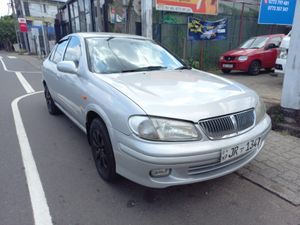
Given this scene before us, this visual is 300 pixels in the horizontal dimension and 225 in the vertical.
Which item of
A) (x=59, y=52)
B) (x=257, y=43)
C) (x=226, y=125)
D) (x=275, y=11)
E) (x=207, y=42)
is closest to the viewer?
(x=226, y=125)

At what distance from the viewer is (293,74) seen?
4012mm

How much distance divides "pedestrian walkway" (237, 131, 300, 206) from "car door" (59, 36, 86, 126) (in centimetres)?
216

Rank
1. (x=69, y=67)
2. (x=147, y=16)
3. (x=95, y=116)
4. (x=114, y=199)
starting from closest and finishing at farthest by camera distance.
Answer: (x=114, y=199) → (x=95, y=116) → (x=69, y=67) → (x=147, y=16)

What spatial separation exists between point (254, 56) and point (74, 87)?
831cm

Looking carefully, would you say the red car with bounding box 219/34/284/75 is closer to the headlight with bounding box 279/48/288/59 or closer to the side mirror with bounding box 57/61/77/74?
the headlight with bounding box 279/48/288/59

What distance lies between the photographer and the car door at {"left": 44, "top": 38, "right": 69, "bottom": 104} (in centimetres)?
436

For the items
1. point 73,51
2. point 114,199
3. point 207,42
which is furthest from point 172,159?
point 207,42

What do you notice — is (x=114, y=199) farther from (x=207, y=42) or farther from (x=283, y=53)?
(x=207, y=42)

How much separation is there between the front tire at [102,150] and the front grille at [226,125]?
3.14 ft

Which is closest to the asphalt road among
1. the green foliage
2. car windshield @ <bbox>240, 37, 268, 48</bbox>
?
car windshield @ <bbox>240, 37, 268, 48</bbox>

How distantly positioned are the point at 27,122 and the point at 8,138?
806 millimetres

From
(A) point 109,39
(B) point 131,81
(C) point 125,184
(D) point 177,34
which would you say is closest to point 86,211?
(C) point 125,184

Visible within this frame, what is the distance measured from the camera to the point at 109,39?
3.61 m

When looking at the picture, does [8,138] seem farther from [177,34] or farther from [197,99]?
[177,34]
